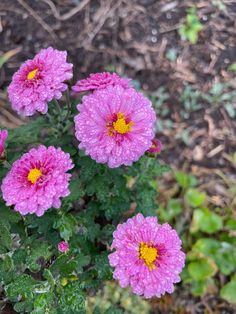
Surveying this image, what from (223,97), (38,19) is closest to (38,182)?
(223,97)

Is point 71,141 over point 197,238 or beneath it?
over

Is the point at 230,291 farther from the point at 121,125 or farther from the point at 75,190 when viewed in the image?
the point at 121,125

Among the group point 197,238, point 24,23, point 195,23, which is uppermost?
point 24,23

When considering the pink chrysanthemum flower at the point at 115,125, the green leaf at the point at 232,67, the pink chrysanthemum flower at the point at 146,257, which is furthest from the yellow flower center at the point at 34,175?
the green leaf at the point at 232,67

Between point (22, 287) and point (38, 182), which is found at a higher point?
point (38, 182)

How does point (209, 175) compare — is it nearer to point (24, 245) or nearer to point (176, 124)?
point (176, 124)

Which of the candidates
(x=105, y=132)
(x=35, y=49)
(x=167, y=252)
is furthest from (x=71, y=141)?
(x=35, y=49)

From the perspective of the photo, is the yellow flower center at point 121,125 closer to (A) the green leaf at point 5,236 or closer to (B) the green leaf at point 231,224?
(A) the green leaf at point 5,236
